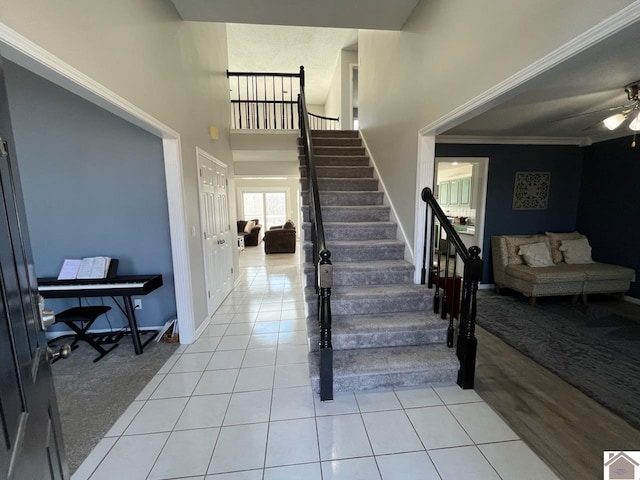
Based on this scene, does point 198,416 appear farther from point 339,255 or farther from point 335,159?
point 335,159

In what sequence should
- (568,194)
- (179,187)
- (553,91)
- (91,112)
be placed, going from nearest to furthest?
(553,91)
(179,187)
(91,112)
(568,194)

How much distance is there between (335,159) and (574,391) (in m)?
3.56

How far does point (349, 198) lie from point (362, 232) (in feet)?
1.88

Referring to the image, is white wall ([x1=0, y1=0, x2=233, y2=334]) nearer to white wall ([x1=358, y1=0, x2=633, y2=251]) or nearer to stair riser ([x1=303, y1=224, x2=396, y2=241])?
stair riser ([x1=303, y1=224, x2=396, y2=241])

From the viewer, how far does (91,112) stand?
2828mm

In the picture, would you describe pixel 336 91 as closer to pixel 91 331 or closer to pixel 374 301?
pixel 374 301

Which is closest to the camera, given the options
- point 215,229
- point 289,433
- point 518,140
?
point 289,433

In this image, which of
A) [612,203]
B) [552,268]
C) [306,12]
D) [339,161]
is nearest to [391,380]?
[339,161]

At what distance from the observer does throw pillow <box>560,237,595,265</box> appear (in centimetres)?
409

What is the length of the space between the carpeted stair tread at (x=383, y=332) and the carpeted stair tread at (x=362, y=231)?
1.08 meters

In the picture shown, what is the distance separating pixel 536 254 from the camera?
4.00 metres

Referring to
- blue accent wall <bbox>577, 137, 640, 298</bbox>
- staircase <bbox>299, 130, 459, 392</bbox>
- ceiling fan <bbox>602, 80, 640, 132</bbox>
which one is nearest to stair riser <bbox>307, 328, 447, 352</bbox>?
staircase <bbox>299, 130, 459, 392</bbox>

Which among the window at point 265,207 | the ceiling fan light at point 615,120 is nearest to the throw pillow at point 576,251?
the ceiling fan light at point 615,120

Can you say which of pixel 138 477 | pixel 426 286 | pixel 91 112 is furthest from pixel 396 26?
pixel 138 477
